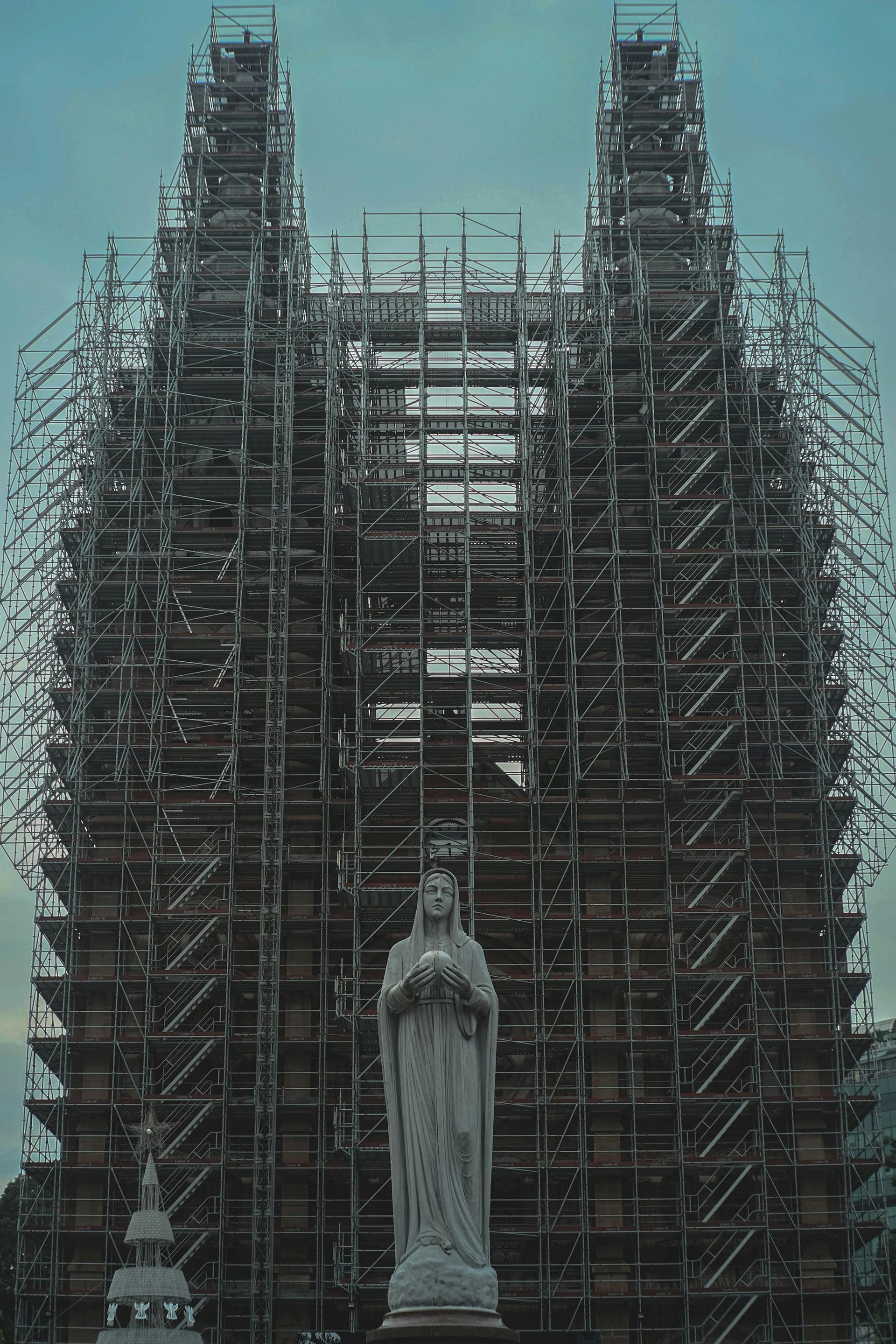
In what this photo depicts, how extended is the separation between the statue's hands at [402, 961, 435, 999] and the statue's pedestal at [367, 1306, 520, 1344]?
2719mm

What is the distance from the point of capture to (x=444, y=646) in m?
41.1

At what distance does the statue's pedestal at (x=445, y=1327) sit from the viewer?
1497 cm

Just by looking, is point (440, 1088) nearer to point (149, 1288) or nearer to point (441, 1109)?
point (441, 1109)

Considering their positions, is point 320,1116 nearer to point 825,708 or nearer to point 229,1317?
point 229,1317

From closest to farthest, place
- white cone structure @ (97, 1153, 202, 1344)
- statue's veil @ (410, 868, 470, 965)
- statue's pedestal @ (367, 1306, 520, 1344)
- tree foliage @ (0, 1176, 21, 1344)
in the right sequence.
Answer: statue's pedestal @ (367, 1306, 520, 1344) < statue's veil @ (410, 868, 470, 965) < white cone structure @ (97, 1153, 202, 1344) < tree foliage @ (0, 1176, 21, 1344)

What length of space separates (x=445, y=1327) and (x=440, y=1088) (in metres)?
2.14

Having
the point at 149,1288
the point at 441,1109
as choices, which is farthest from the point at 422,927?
the point at 149,1288

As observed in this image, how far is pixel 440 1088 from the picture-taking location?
16.3 meters

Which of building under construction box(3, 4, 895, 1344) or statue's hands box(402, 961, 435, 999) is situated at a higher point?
building under construction box(3, 4, 895, 1344)

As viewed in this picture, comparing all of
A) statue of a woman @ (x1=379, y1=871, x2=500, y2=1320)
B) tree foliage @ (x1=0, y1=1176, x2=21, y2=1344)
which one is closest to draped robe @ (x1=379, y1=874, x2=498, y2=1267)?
statue of a woman @ (x1=379, y1=871, x2=500, y2=1320)

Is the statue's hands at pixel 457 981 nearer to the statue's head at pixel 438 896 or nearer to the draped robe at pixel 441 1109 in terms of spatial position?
the draped robe at pixel 441 1109

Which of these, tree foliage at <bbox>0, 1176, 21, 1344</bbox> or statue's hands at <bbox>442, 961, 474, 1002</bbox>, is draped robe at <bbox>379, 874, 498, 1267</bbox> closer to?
statue's hands at <bbox>442, 961, 474, 1002</bbox>

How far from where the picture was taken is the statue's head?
16.9 metres

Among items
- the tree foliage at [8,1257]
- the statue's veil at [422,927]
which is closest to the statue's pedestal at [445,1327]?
the statue's veil at [422,927]
